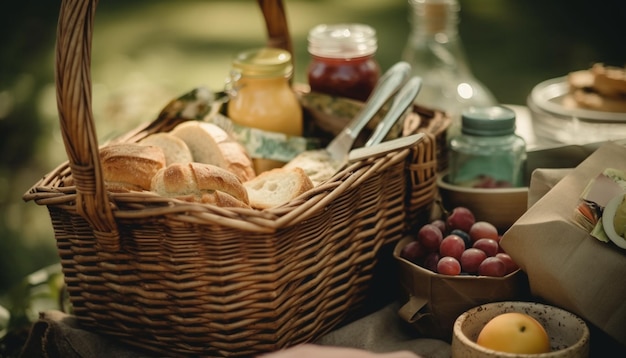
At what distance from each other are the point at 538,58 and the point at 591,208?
104 inches

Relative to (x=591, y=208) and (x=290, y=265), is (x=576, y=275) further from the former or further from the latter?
(x=290, y=265)

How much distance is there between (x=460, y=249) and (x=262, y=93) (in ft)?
1.57

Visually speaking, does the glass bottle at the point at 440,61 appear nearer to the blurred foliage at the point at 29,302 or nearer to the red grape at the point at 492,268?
the red grape at the point at 492,268

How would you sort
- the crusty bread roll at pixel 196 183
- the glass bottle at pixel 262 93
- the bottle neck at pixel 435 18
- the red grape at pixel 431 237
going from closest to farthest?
the crusty bread roll at pixel 196 183, the red grape at pixel 431 237, the glass bottle at pixel 262 93, the bottle neck at pixel 435 18

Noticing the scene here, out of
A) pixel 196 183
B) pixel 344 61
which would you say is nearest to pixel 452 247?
pixel 196 183

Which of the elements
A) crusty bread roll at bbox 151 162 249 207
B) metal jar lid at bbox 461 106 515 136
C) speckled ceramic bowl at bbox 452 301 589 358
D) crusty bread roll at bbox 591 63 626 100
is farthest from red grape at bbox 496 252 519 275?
crusty bread roll at bbox 591 63 626 100

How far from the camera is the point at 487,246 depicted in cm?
103

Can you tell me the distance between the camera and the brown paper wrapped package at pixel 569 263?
2.93ft

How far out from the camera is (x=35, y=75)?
2475 millimetres

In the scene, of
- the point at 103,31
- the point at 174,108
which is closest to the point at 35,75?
the point at 103,31

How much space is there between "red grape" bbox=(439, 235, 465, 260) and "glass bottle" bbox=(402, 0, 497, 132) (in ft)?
1.65

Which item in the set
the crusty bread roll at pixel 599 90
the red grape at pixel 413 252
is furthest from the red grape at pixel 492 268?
the crusty bread roll at pixel 599 90

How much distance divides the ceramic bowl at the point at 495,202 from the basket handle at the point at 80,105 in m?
0.58

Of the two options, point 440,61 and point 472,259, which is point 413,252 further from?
point 440,61
